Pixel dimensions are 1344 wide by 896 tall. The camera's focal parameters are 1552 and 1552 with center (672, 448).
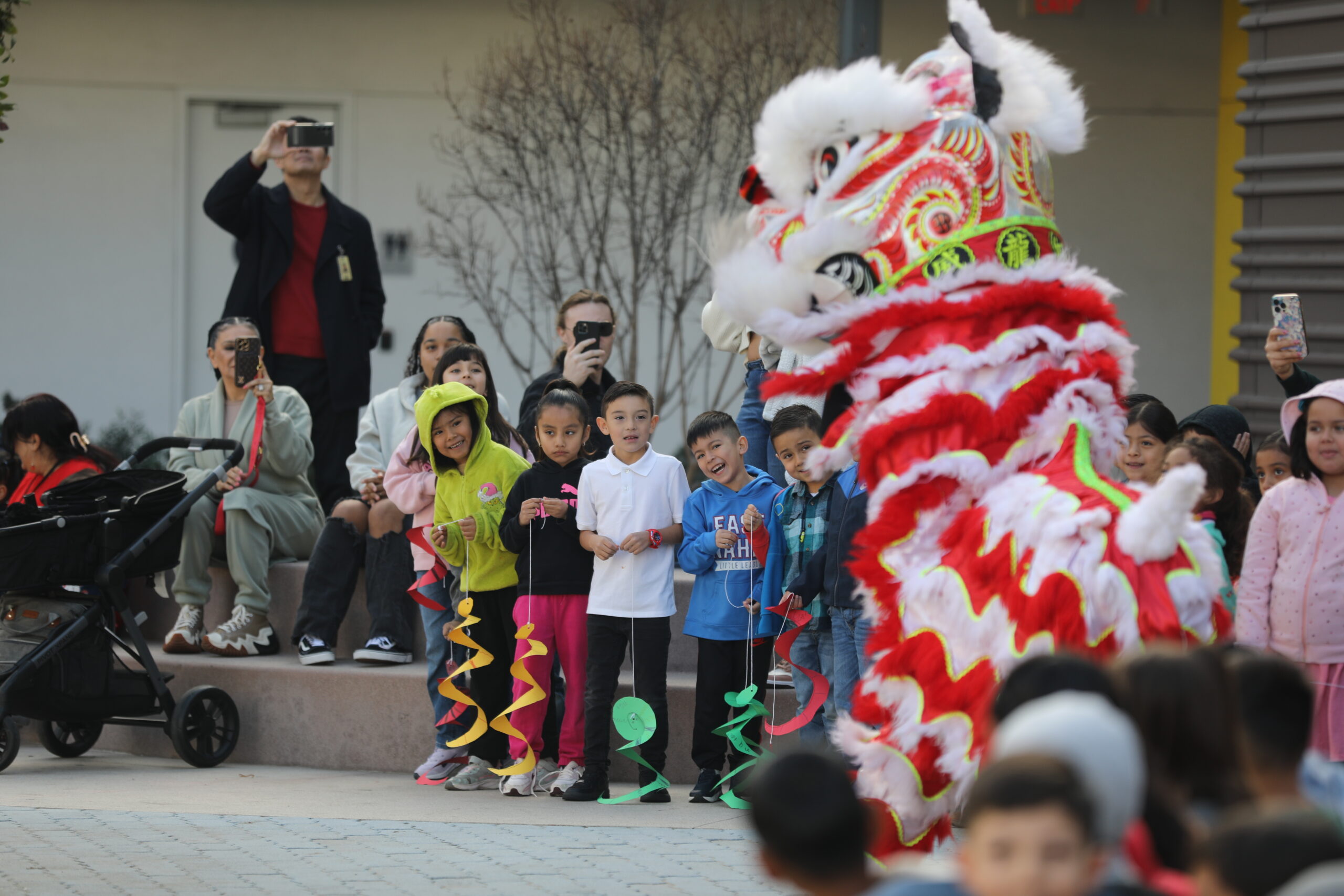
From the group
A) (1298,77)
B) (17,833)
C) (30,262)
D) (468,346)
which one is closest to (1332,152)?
(1298,77)

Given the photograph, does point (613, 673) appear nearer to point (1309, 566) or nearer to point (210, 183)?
point (1309, 566)

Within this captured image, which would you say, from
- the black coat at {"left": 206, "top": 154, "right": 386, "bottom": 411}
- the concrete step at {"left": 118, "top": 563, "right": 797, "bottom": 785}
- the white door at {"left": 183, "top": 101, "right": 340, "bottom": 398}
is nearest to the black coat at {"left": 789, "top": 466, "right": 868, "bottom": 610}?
the concrete step at {"left": 118, "top": 563, "right": 797, "bottom": 785}

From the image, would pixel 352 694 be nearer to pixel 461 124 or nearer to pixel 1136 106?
pixel 461 124

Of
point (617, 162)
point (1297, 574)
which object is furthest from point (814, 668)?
Answer: point (617, 162)

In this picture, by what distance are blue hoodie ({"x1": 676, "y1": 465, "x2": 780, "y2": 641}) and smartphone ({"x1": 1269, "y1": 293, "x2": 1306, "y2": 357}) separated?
1753 mm

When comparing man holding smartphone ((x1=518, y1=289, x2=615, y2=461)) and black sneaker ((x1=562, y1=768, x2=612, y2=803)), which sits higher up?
man holding smartphone ((x1=518, y1=289, x2=615, y2=461))

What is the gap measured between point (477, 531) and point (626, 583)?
599 mm

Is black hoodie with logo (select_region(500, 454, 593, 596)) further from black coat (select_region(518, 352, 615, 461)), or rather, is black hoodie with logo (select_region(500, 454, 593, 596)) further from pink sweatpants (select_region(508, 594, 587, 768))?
black coat (select_region(518, 352, 615, 461))

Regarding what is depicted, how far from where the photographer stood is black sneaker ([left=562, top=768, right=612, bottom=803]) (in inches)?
208

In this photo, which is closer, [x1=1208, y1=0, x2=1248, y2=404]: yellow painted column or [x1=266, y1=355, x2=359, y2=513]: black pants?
[x1=266, y1=355, x2=359, y2=513]: black pants

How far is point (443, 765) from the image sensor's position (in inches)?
224

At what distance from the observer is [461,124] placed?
9938 mm

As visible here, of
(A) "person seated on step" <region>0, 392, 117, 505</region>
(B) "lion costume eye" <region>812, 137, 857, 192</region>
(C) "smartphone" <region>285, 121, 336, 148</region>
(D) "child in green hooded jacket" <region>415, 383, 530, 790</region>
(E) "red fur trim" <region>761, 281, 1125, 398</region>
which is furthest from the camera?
(C) "smartphone" <region>285, 121, 336, 148</region>

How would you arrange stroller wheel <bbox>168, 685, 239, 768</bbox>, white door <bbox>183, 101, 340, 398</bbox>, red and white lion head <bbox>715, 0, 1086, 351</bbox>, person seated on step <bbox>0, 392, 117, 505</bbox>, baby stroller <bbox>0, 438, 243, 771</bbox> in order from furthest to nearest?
white door <bbox>183, 101, 340, 398</bbox>
person seated on step <bbox>0, 392, 117, 505</bbox>
stroller wheel <bbox>168, 685, 239, 768</bbox>
baby stroller <bbox>0, 438, 243, 771</bbox>
red and white lion head <bbox>715, 0, 1086, 351</bbox>
